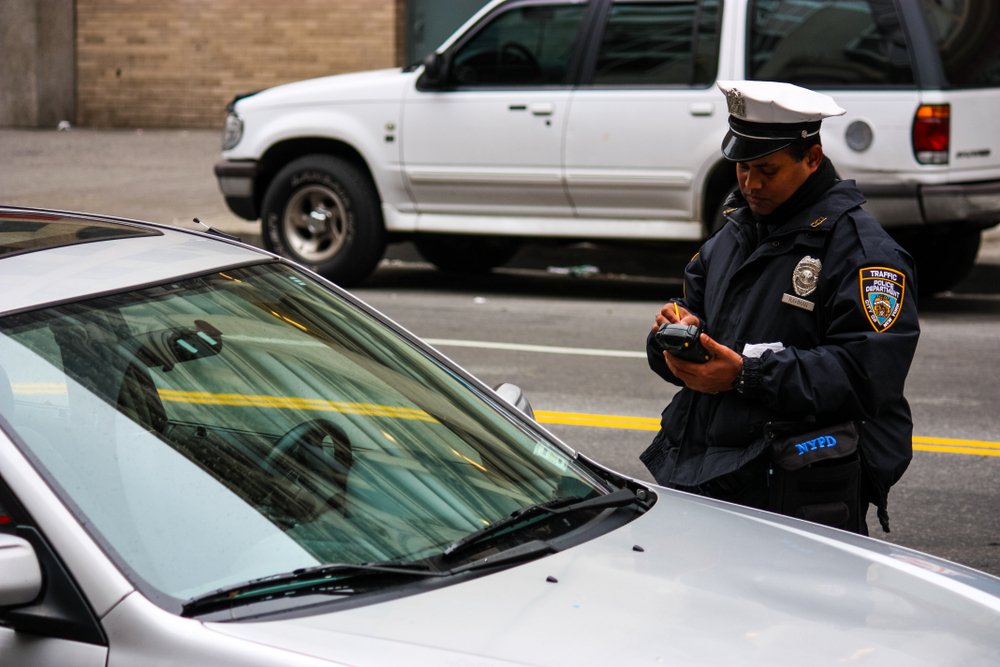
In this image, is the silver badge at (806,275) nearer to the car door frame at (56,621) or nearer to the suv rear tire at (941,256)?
the car door frame at (56,621)

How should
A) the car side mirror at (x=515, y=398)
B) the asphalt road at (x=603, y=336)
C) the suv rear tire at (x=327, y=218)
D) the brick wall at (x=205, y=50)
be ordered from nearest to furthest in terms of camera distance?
1. the car side mirror at (x=515, y=398)
2. the asphalt road at (x=603, y=336)
3. the suv rear tire at (x=327, y=218)
4. the brick wall at (x=205, y=50)

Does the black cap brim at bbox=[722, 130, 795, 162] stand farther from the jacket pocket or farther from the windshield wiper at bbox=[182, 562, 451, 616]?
the windshield wiper at bbox=[182, 562, 451, 616]

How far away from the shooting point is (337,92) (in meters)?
9.45

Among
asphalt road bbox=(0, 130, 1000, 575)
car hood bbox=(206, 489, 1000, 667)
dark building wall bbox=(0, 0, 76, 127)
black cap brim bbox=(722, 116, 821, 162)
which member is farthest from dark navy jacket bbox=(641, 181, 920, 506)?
dark building wall bbox=(0, 0, 76, 127)

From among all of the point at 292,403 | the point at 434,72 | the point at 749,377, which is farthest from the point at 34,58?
the point at 749,377

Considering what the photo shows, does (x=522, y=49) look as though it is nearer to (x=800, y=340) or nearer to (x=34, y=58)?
(x=800, y=340)

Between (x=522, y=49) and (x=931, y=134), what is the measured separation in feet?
10.1

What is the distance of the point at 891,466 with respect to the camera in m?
2.73

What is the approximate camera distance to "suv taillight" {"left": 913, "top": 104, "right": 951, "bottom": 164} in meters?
7.97

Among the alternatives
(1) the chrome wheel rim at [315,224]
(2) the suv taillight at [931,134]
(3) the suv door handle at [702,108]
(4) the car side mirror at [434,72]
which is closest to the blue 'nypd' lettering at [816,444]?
(2) the suv taillight at [931,134]

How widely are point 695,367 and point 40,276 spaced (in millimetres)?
1420

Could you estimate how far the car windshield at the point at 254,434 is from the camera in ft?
6.47

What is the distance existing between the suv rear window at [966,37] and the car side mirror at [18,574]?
7584 mm

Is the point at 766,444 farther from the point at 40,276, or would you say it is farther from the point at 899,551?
the point at 40,276
